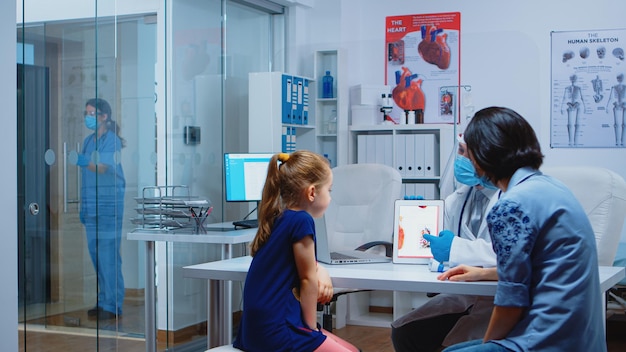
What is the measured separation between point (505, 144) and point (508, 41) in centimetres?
406

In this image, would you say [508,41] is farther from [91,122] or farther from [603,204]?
[91,122]

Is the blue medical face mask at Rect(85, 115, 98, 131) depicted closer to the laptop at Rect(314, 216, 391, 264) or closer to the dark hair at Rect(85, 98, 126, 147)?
the dark hair at Rect(85, 98, 126, 147)

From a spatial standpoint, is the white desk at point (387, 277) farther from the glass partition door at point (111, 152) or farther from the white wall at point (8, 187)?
the glass partition door at point (111, 152)

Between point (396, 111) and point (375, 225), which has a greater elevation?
point (396, 111)

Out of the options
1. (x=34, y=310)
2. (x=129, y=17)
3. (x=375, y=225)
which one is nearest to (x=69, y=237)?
(x=34, y=310)

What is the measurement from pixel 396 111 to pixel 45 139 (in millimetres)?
3026

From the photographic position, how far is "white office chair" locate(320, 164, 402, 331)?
421 centimetres

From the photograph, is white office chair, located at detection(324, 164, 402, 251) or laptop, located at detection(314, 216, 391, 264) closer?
laptop, located at detection(314, 216, 391, 264)

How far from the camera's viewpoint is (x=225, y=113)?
211 inches

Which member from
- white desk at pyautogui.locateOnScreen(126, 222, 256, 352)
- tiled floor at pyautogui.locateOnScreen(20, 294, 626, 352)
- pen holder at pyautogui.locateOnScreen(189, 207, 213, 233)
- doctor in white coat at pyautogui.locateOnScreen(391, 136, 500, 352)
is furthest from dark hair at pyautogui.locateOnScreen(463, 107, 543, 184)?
tiled floor at pyautogui.locateOnScreen(20, 294, 626, 352)

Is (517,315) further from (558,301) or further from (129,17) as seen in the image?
(129,17)

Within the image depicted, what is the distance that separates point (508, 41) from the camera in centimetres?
589

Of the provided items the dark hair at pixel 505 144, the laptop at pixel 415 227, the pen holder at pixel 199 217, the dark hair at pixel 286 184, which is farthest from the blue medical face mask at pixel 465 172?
the pen holder at pixel 199 217

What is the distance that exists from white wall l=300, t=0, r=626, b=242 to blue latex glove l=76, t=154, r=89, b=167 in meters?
2.32
